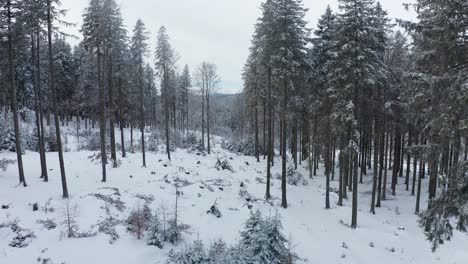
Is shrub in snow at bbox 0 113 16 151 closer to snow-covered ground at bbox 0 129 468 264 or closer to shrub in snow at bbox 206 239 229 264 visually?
snow-covered ground at bbox 0 129 468 264

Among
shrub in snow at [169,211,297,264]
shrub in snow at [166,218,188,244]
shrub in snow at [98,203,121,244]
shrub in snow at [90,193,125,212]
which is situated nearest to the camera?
shrub in snow at [169,211,297,264]

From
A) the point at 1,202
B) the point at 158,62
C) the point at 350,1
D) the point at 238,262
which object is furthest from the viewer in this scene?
the point at 158,62

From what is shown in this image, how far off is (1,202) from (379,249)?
20.3m

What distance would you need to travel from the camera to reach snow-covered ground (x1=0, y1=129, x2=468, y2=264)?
13281 mm

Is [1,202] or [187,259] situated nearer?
[187,259]

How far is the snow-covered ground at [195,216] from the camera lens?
1328 cm

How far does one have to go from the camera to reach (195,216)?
17.9 m

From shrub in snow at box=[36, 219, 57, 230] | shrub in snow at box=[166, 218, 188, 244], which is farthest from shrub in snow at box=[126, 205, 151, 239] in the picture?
shrub in snow at box=[36, 219, 57, 230]

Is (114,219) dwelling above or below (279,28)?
below

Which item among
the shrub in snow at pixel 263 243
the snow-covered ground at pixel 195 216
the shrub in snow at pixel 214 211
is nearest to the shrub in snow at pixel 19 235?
the snow-covered ground at pixel 195 216

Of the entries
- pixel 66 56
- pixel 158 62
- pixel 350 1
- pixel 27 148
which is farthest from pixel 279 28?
pixel 66 56

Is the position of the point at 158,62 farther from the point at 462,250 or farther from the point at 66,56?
the point at 66,56

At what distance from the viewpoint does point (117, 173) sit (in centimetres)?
2342

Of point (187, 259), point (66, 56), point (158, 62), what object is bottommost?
point (187, 259)
